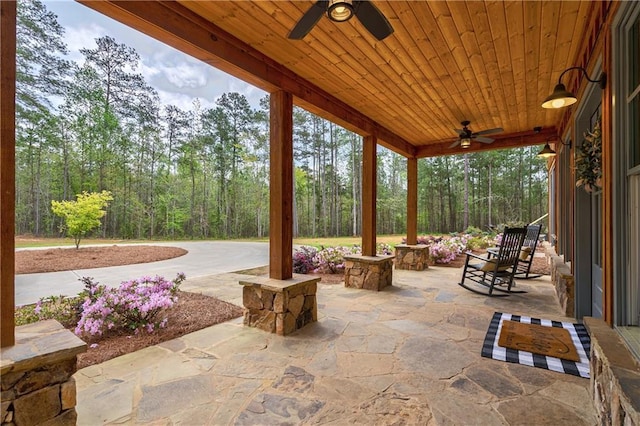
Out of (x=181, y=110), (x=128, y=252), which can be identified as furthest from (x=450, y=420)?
(x=181, y=110)

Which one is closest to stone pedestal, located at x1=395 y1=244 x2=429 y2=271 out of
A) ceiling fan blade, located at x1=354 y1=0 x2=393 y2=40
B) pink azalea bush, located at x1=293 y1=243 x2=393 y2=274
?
pink azalea bush, located at x1=293 y1=243 x2=393 y2=274

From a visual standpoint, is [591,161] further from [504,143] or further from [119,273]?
[119,273]

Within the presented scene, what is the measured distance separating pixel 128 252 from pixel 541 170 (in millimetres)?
20917

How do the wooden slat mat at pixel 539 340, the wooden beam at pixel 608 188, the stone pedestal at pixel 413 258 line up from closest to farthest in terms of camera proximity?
the wooden beam at pixel 608 188, the wooden slat mat at pixel 539 340, the stone pedestal at pixel 413 258

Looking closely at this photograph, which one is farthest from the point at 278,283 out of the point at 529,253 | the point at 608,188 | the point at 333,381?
the point at 529,253

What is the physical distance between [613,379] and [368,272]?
10.7 ft

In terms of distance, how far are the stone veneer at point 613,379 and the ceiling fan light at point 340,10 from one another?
212 cm

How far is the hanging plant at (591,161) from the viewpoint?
2240mm

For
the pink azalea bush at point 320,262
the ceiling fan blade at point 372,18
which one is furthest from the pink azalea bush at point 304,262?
the ceiling fan blade at point 372,18

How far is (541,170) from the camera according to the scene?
56.3 ft

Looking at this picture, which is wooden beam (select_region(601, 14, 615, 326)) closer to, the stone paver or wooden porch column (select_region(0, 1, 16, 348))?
the stone paver

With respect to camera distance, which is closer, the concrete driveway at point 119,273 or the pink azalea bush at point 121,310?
the pink azalea bush at point 121,310

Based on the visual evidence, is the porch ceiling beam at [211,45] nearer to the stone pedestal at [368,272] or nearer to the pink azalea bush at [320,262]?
the stone pedestal at [368,272]

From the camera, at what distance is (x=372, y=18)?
1.73 meters
